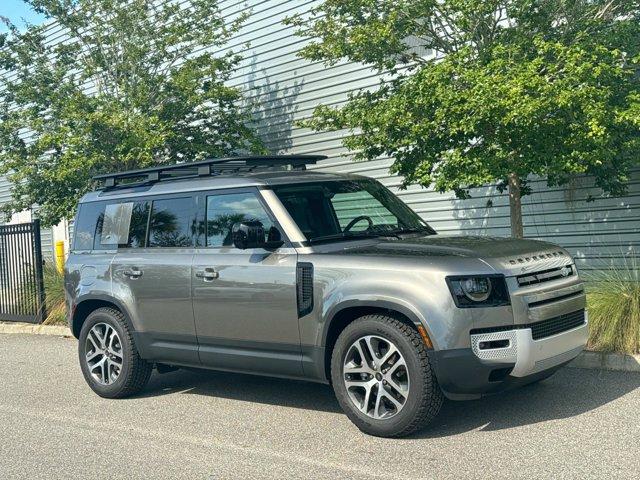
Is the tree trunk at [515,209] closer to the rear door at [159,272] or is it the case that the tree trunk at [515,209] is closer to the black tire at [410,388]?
the rear door at [159,272]

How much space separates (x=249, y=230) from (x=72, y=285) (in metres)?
2.70

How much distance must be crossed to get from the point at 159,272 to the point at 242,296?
1064 mm

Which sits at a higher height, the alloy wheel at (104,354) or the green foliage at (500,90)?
the green foliage at (500,90)

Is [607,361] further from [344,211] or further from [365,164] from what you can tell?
[365,164]

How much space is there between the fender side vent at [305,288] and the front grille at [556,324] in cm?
165

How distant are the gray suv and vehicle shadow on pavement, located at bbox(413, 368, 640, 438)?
0.39 m

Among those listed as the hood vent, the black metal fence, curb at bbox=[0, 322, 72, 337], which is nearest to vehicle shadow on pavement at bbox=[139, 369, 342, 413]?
the hood vent

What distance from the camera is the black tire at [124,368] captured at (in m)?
7.56

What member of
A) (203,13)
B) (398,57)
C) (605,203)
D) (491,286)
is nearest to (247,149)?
(203,13)

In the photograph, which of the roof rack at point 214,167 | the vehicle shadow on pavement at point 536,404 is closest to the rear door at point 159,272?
the roof rack at point 214,167

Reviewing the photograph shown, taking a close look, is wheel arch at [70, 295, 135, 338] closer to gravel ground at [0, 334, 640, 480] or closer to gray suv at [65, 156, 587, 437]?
gray suv at [65, 156, 587, 437]

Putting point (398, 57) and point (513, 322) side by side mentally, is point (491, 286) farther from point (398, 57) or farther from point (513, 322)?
point (398, 57)

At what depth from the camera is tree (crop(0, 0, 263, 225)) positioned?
13.9m

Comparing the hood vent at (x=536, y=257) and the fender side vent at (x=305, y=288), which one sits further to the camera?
the fender side vent at (x=305, y=288)
